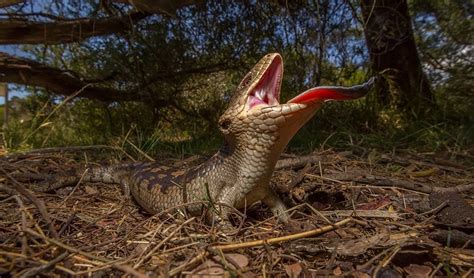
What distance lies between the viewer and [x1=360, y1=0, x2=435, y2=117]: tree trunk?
18.7 ft

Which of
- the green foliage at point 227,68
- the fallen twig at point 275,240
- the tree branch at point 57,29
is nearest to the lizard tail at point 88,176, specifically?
the green foliage at point 227,68

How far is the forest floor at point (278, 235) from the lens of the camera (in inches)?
70.4

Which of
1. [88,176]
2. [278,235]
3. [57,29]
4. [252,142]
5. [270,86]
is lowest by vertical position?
[278,235]

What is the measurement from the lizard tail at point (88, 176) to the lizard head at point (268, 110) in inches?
59.3

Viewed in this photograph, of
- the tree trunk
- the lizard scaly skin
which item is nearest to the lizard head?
the lizard scaly skin

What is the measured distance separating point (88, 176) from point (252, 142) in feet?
6.66

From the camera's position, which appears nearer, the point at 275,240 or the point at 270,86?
the point at 275,240

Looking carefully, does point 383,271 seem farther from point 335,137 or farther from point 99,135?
point 99,135

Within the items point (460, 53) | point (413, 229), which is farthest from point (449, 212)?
point (460, 53)

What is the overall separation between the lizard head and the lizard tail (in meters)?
1.51

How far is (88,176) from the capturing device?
148 inches

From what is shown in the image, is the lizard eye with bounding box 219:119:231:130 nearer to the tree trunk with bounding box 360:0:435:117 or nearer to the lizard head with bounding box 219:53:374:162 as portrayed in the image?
the lizard head with bounding box 219:53:374:162

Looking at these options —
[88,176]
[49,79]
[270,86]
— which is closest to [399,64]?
[270,86]

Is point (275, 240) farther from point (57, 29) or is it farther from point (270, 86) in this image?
point (57, 29)
